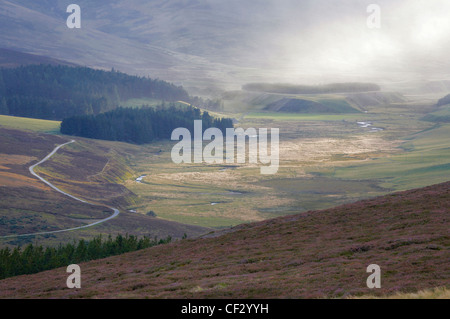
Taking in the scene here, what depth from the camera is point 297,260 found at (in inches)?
1217

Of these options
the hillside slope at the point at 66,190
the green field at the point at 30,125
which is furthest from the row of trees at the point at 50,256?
the green field at the point at 30,125

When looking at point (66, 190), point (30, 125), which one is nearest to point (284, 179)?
point (66, 190)

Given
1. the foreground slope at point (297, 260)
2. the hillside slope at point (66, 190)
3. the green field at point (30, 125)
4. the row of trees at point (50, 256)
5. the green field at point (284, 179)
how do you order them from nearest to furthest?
the foreground slope at point (297, 260) < the row of trees at point (50, 256) < the hillside slope at point (66, 190) < the green field at point (284, 179) < the green field at point (30, 125)

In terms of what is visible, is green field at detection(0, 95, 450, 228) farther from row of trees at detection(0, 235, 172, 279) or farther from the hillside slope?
row of trees at detection(0, 235, 172, 279)

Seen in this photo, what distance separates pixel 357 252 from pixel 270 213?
6517cm

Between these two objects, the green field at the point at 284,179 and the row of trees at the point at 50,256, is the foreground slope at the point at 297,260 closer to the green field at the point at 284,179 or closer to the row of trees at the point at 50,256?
the row of trees at the point at 50,256

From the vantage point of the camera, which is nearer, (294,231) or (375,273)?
(375,273)

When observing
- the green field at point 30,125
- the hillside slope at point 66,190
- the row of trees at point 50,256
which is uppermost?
the green field at point 30,125

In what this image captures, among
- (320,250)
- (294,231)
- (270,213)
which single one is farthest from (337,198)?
(320,250)

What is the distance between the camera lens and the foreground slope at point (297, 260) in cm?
2405

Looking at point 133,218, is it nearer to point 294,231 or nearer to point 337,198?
point 337,198

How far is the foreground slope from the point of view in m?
24.0

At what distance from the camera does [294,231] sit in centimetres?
4212

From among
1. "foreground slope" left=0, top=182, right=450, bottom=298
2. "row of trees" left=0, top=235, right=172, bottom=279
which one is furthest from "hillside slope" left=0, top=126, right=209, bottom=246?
"foreground slope" left=0, top=182, right=450, bottom=298
